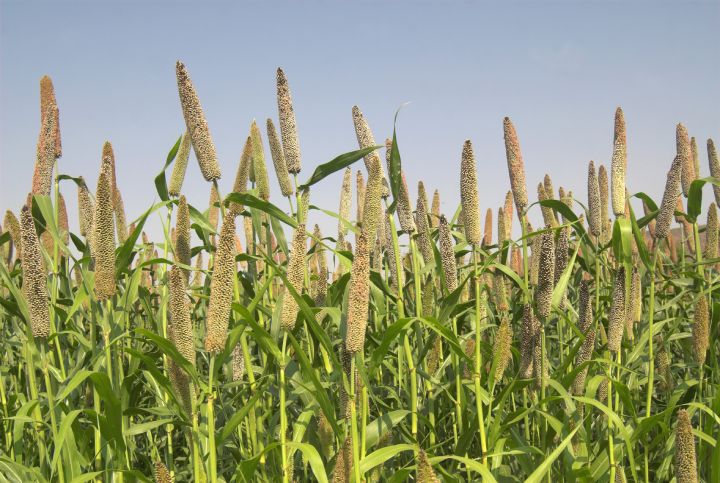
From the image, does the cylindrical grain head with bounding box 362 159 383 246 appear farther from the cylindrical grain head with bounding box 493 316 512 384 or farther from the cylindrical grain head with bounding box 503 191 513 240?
the cylindrical grain head with bounding box 503 191 513 240

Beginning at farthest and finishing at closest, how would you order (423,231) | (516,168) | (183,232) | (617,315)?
(423,231) → (516,168) → (617,315) → (183,232)

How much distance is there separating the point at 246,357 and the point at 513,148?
1650 millimetres

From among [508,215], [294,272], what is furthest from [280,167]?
[508,215]

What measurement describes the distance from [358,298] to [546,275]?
1.09 metres

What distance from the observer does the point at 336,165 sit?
319 centimetres

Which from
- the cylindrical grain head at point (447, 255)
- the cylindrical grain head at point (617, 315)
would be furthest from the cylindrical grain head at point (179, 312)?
the cylindrical grain head at point (617, 315)

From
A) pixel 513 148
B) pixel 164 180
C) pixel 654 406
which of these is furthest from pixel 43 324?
pixel 654 406

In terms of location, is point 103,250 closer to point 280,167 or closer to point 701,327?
point 280,167

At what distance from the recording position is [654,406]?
492cm

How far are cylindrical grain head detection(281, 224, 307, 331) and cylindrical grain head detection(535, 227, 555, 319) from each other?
3.64ft

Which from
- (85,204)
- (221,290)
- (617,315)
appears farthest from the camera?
(85,204)

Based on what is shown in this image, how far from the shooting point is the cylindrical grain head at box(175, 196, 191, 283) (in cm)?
301

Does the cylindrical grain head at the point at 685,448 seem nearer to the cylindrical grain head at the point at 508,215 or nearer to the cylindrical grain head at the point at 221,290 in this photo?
the cylindrical grain head at the point at 221,290

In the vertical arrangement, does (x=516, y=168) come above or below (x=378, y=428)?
above
